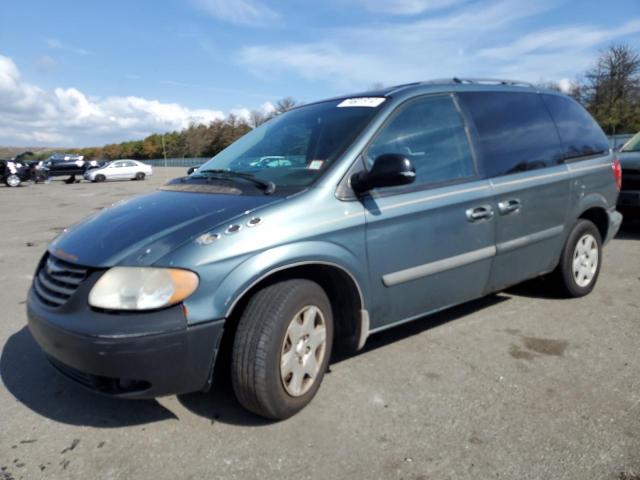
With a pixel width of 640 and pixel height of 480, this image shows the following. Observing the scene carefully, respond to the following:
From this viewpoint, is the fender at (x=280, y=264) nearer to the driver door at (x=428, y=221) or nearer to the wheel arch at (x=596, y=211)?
the driver door at (x=428, y=221)

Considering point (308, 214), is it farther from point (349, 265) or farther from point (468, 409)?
point (468, 409)

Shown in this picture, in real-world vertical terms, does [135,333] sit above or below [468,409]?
above

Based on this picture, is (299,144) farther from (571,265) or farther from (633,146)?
(633,146)

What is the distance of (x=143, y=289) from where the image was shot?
2252 millimetres

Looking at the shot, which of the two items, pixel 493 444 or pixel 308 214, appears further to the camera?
pixel 308 214

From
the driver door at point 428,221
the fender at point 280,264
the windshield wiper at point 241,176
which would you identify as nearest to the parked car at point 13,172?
the windshield wiper at point 241,176

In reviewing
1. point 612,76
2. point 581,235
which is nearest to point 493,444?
point 581,235

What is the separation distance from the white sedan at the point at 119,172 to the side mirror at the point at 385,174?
33.3 meters

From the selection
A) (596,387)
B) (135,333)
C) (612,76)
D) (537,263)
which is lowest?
(596,387)

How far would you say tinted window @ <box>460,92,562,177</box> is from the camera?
3.61 meters

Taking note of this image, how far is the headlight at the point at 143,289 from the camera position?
224 cm

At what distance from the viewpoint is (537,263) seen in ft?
13.2

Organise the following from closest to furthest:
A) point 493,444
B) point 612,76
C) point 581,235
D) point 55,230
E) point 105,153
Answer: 1. point 493,444
2. point 581,235
3. point 55,230
4. point 612,76
5. point 105,153

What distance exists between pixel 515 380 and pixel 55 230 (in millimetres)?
9153
